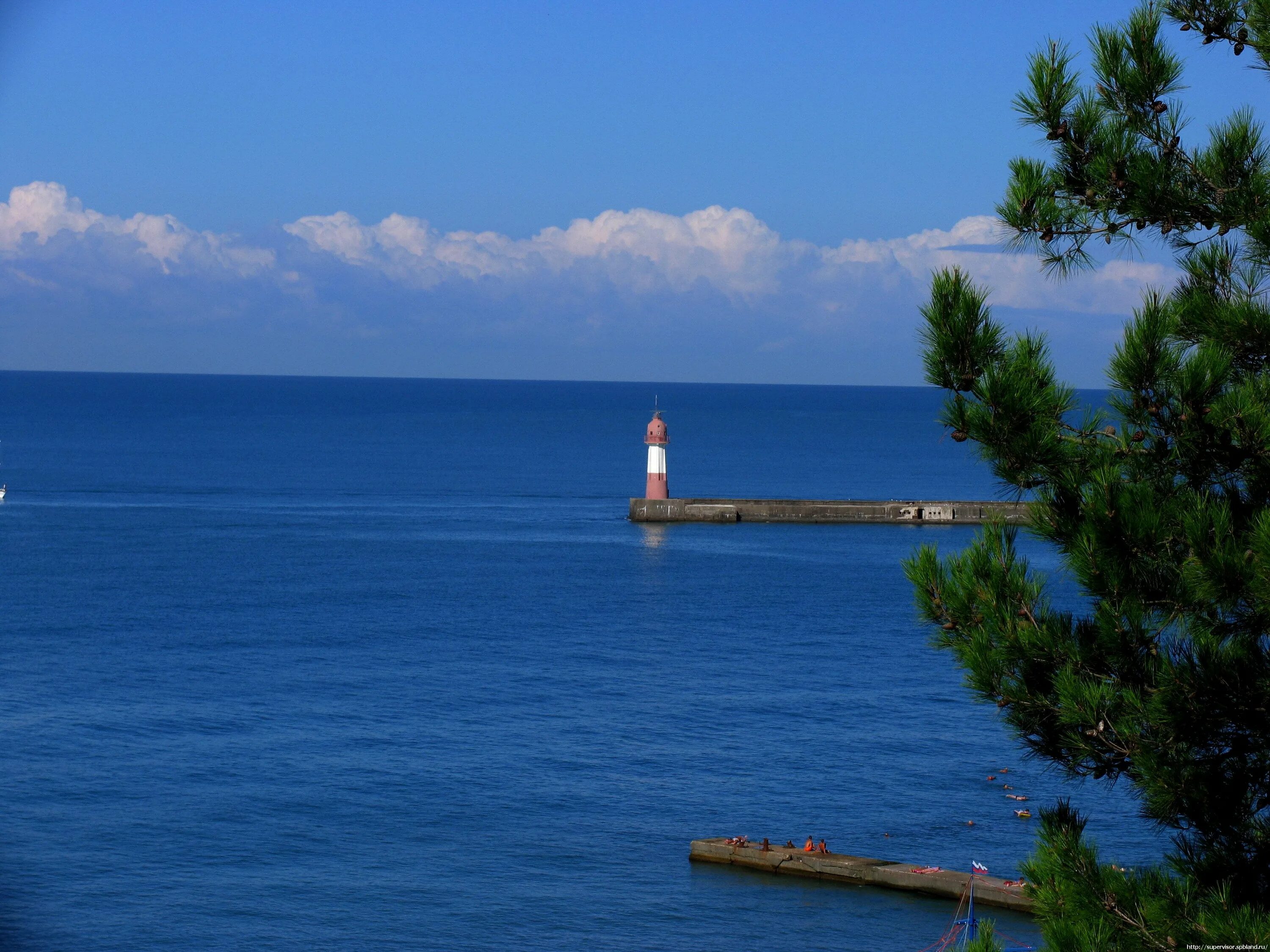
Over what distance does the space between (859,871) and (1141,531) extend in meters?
20.7

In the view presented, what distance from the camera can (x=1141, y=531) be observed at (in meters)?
8.93

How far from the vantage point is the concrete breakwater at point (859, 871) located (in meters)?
26.5

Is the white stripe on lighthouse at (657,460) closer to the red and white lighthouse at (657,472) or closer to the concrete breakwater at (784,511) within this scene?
the red and white lighthouse at (657,472)

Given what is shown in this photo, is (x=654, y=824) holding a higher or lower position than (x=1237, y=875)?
lower

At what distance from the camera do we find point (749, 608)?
59.9m

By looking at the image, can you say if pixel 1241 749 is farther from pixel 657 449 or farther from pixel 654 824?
pixel 657 449

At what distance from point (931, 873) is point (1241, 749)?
64.0 ft

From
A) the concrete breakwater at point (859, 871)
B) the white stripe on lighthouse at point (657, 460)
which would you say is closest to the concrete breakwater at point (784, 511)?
the white stripe on lighthouse at point (657, 460)

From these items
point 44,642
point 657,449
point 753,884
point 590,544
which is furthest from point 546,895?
point 657,449

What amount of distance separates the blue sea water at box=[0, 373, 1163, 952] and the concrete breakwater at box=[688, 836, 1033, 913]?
421mm

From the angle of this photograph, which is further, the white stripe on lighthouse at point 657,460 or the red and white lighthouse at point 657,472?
the white stripe on lighthouse at point 657,460

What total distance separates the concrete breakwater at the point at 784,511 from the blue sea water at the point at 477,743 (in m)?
4.41

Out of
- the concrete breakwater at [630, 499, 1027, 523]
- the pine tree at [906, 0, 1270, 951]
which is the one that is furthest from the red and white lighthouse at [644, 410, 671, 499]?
the pine tree at [906, 0, 1270, 951]

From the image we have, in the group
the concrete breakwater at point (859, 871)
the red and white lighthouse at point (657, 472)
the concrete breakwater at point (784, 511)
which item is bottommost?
the concrete breakwater at point (859, 871)
